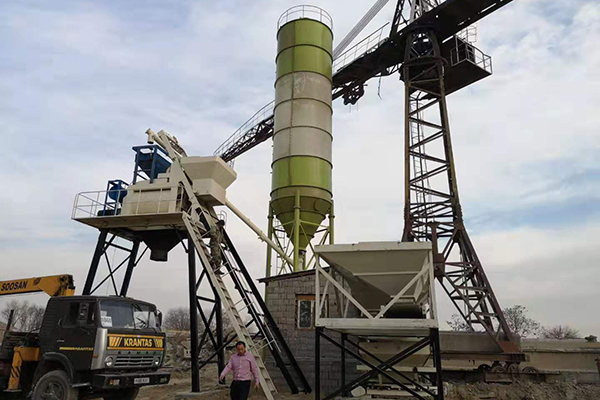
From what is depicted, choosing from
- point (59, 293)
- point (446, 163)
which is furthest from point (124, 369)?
point (446, 163)

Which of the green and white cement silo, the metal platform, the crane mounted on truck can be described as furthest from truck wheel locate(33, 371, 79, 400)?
the green and white cement silo

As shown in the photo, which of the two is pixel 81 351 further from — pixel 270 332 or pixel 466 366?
pixel 466 366

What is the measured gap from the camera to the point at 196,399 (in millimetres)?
11156

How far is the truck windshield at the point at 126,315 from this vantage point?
32.6 ft

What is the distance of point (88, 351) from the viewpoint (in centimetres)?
945

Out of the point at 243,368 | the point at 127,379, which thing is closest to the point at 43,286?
the point at 127,379

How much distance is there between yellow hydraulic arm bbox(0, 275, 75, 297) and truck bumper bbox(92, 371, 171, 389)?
3.39 m

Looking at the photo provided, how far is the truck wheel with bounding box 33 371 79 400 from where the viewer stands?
951 cm

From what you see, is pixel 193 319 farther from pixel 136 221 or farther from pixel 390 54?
pixel 390 54

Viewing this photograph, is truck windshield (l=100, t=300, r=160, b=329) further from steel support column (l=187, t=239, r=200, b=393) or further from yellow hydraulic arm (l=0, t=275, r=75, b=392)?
yellow hydraulic arm (l=0, t=275, r=75, b=392)

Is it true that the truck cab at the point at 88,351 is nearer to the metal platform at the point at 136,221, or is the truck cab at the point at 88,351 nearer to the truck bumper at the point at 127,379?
the truck bumper at the point at 127,379

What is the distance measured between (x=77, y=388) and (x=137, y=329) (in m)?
1.63

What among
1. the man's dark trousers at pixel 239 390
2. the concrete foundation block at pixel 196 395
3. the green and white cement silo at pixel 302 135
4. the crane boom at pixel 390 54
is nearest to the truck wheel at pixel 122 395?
the concrete foundation block at pixel 196 395

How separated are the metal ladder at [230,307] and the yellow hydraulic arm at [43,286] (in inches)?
134
